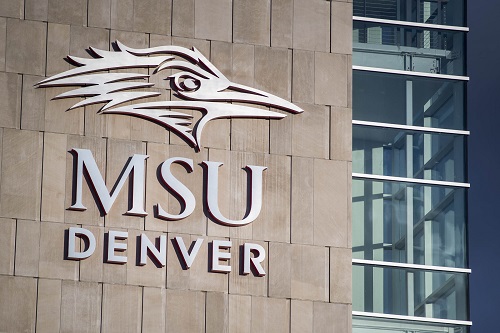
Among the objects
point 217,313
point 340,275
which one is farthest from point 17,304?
point 340,275

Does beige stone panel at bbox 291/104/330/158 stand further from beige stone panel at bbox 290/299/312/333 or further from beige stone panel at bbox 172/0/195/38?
beige stone panel at bbox 290/299/312/333

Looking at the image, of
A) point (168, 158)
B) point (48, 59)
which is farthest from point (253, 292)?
point (48, 59)

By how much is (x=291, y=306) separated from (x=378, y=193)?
3.06 meters

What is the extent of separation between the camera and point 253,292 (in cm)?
2477

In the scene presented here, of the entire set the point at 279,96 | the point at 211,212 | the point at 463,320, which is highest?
the point at 279,96

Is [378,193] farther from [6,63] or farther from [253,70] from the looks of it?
[6,63]

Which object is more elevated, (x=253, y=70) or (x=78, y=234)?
(x=253, y=70)

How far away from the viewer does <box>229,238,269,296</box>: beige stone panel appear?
24719 mm

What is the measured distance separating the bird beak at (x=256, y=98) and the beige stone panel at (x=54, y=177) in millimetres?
2946

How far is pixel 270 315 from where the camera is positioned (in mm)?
24719

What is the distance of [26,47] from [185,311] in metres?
5.01

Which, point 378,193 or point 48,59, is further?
point 378,193

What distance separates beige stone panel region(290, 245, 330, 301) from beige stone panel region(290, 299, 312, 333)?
12 centimetres

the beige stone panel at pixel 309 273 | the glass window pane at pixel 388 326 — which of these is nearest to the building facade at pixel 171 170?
the beige stone panel at pixel 309 273
